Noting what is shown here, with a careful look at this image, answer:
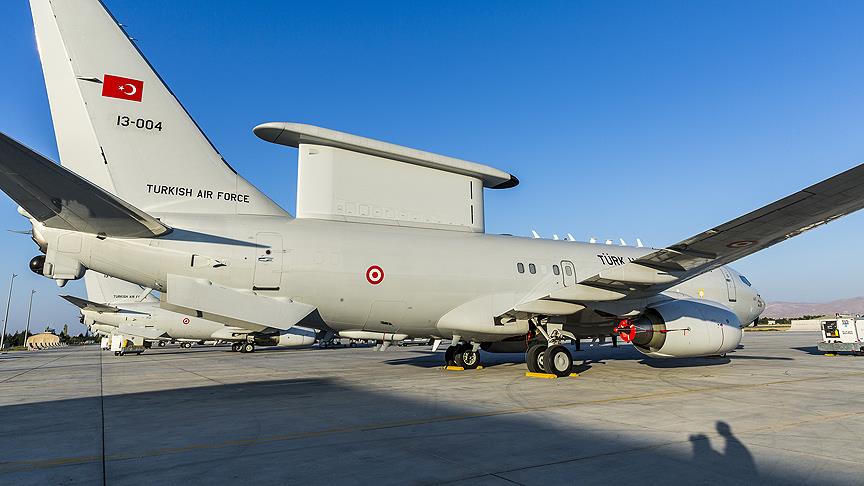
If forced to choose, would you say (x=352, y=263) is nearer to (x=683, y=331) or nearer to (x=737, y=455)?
(x=737, y=455)

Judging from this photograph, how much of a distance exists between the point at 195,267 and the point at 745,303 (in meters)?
17.8

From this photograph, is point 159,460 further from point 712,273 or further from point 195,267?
point 712,273

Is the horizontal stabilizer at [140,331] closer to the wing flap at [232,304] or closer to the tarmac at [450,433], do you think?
the tarmac at [450,433]

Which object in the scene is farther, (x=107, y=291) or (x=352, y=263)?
(x=107, y=291)

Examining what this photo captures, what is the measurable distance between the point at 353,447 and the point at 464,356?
1034 cm

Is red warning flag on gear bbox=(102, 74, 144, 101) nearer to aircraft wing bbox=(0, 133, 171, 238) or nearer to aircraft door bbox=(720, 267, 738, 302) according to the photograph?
aircraft wing bbox=(0, 133, 171, 238)

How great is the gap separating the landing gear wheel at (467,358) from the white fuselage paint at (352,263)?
2020 mm

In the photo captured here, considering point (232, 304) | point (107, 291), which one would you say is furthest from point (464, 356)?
point (107, 291)

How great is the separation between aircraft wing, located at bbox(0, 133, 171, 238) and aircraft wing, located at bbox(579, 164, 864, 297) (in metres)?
9.46

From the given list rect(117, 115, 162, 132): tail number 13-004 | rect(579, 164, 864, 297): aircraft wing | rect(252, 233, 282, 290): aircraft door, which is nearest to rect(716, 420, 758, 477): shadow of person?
rect(579, 164, 864, 297): aircraft wing

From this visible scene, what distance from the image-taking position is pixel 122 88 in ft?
33.5

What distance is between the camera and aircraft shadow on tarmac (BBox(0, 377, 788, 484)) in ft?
14.8

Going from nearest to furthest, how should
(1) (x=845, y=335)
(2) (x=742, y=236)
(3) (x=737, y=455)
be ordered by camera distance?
(3) (x=737, y=455)
(2) (x=742, y=236)
(1) (x=845, y=335)

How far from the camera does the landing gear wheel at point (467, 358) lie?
617 inches
